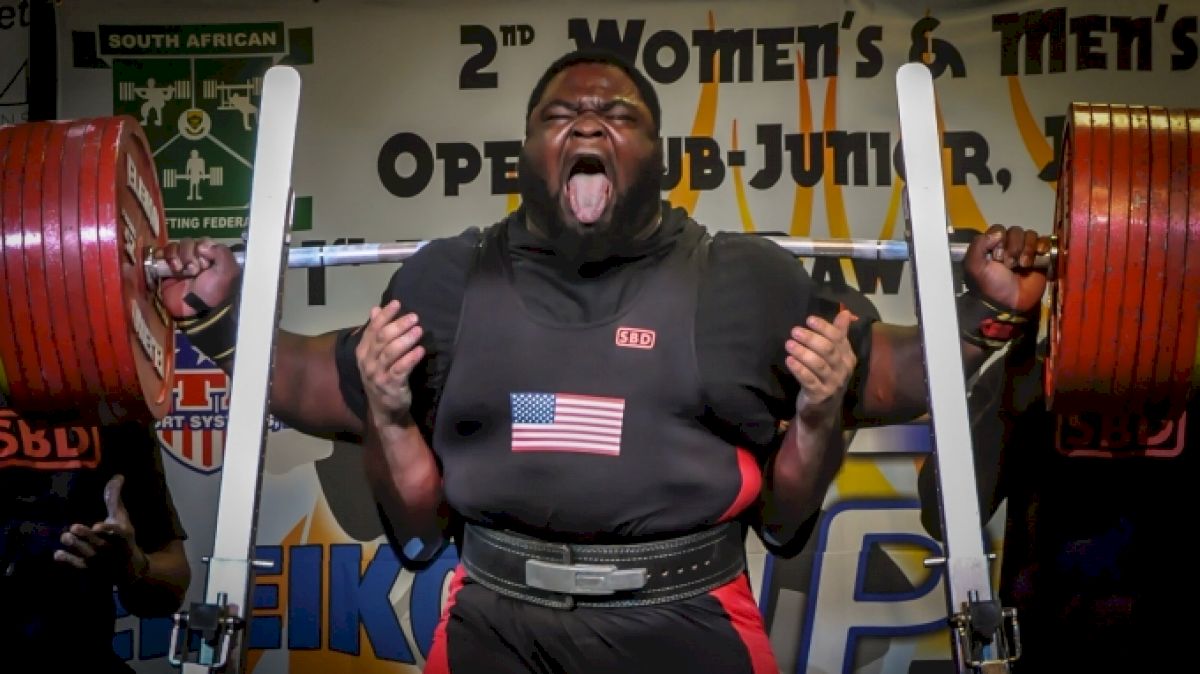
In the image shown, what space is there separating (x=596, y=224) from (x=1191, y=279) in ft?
4.13

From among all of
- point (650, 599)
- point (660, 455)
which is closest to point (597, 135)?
point (660, 455)

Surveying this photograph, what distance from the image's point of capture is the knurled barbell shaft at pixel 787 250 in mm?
2740

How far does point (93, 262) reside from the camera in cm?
251

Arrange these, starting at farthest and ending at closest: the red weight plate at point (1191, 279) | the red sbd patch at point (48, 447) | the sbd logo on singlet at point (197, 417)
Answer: the sbd logo on singlet at point (197, 417)
the red sbd patch at point (48, 447)
the red weight plate at point (1191, 279)

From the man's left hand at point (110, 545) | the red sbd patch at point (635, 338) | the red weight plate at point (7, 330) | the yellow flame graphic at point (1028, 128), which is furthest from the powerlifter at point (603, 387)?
the yellow flame graphic at point (1028, 128)

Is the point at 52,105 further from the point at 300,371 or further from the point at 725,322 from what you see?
the point at 725,322

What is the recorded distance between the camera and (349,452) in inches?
147

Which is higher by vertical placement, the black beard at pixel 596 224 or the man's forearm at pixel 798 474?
→ the black beard at pixel 596 224

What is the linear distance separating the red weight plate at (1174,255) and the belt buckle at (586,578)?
1193 mm

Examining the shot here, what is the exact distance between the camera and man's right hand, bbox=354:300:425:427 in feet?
8.25

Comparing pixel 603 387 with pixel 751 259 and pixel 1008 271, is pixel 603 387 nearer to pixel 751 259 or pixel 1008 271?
pixel 751 259

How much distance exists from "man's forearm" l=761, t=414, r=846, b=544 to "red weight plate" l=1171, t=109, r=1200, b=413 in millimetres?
740

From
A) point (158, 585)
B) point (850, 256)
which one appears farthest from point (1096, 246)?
point (158, 585)

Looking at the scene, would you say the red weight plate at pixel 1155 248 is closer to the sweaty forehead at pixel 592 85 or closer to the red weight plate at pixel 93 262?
the sweaty forehead at pixel 592 85
